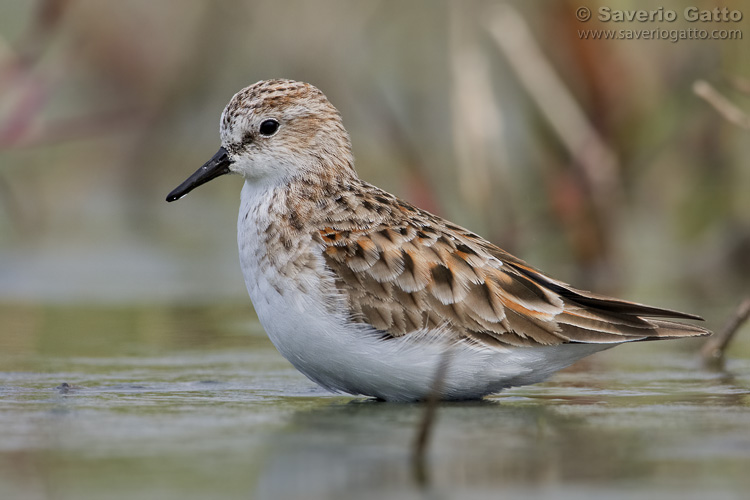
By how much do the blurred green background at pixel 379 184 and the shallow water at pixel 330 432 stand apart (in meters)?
0.02

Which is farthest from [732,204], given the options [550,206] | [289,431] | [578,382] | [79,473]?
[79,473]

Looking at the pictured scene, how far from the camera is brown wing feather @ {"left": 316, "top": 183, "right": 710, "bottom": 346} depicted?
23.5ft

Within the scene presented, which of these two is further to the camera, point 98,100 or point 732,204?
point 98,100


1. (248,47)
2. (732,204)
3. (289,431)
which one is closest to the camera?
(289,431)

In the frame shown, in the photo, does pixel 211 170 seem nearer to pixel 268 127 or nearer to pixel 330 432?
pixel 268 127

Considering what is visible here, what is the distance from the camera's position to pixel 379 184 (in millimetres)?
16312

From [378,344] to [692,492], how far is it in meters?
2.50

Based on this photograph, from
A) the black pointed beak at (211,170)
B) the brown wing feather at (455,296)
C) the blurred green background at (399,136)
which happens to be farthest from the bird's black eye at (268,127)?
the blurred green background at (399,136)

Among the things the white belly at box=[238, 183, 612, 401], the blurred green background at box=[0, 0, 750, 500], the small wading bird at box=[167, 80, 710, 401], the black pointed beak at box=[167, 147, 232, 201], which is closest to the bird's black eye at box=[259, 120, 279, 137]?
the black pointed beak at box=[167, 147, 232, 201]

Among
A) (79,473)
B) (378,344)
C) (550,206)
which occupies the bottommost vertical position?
(79,473)

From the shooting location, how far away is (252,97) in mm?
8180

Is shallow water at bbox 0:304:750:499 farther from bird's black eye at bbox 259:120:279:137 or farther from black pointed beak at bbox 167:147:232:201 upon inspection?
bird's black eye at bbox 259:120:279:137

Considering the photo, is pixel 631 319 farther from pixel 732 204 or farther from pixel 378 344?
pixel 732 204

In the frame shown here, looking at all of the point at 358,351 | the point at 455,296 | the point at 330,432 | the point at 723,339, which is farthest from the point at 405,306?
the point at 723,339
